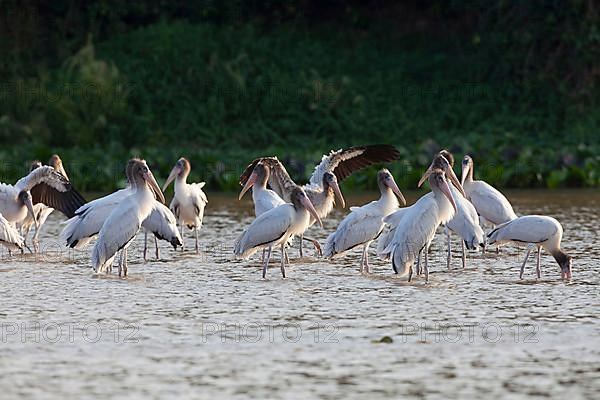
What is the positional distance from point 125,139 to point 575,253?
12478 mm

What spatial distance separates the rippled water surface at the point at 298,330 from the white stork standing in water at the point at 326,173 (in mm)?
673

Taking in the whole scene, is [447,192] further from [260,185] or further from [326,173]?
[260,185]

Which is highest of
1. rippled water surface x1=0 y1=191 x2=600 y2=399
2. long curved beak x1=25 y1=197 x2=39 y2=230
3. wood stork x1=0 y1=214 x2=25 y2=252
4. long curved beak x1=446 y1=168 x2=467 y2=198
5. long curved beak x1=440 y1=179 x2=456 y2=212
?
long curved beak x1=446 y1=168 x2=467 y2=198

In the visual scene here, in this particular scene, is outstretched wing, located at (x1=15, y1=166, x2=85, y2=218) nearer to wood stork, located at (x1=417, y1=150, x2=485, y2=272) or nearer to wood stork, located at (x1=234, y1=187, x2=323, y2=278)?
wood stork, located at (x1=234, y1=187, x2=323, y2=278)

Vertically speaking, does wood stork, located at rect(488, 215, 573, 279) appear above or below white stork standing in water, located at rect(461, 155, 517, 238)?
below

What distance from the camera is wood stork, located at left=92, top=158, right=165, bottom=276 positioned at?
995cm

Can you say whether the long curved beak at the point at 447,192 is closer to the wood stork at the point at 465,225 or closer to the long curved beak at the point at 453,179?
the wood stork at the point at 465,225

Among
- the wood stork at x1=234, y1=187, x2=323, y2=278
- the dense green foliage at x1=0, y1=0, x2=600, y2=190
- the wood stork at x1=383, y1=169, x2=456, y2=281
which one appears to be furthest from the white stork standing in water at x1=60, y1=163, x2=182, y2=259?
the dense green foliage at x1=0, y1=0, x2=600, y2=190

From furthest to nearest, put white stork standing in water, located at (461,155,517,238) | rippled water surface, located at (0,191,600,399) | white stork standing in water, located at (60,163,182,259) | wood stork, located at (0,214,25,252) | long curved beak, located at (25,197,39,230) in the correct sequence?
long curved beak, located at (25,197,39,230) < white stork standing in water, located at (461,155,517,238) < wood stork, located at (0,214,25,252) < white stork standing in water, located at (60,163,182,259) < rippled water surface, located at (0,191,600,399)

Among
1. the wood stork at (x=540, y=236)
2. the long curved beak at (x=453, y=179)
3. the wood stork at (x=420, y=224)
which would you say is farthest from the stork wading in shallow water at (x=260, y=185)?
the wood stork at (x=540, y=236)

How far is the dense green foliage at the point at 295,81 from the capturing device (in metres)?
21.9

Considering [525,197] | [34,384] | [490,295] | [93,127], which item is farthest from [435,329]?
[93,127]

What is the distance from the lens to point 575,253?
36.6ft

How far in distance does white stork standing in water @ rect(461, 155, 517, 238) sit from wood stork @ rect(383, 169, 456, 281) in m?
1.30
